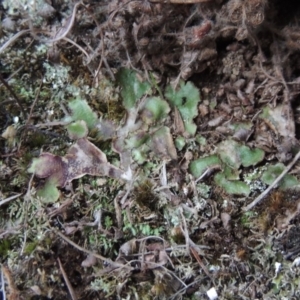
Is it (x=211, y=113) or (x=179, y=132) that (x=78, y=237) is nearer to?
(x=179, y=132)

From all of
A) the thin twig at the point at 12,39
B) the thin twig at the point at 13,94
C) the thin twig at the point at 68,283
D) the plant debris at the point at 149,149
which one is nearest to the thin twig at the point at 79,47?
the plant debris at the point at 149,149

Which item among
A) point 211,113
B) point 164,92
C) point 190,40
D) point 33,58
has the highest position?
point 33,58

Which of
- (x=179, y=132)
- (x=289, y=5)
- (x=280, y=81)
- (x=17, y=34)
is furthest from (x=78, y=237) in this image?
(x=289, y=5)

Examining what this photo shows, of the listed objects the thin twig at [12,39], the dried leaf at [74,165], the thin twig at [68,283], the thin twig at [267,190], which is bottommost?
the thin twig at [267,190]

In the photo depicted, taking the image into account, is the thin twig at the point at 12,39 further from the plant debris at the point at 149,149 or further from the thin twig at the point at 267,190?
the thin twig at the point at 267,190

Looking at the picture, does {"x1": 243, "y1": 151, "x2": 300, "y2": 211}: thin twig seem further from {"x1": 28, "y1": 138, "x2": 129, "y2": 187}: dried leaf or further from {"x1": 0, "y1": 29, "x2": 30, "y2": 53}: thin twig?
{"x1": 0, "y1": 29, "x2": 30, "y2": 53}: thin twig

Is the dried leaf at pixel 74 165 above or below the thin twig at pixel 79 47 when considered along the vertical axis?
below

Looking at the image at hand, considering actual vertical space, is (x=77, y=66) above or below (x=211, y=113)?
above

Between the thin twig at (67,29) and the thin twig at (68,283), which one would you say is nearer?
the thin twig at (68,283)

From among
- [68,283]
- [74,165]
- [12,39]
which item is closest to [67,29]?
[12,39]

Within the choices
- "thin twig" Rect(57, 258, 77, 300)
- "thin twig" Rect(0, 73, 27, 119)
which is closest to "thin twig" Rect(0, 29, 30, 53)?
"thin twig" Rect(0, 73, 27, 119)

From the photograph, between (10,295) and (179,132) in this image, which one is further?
(179,132)
